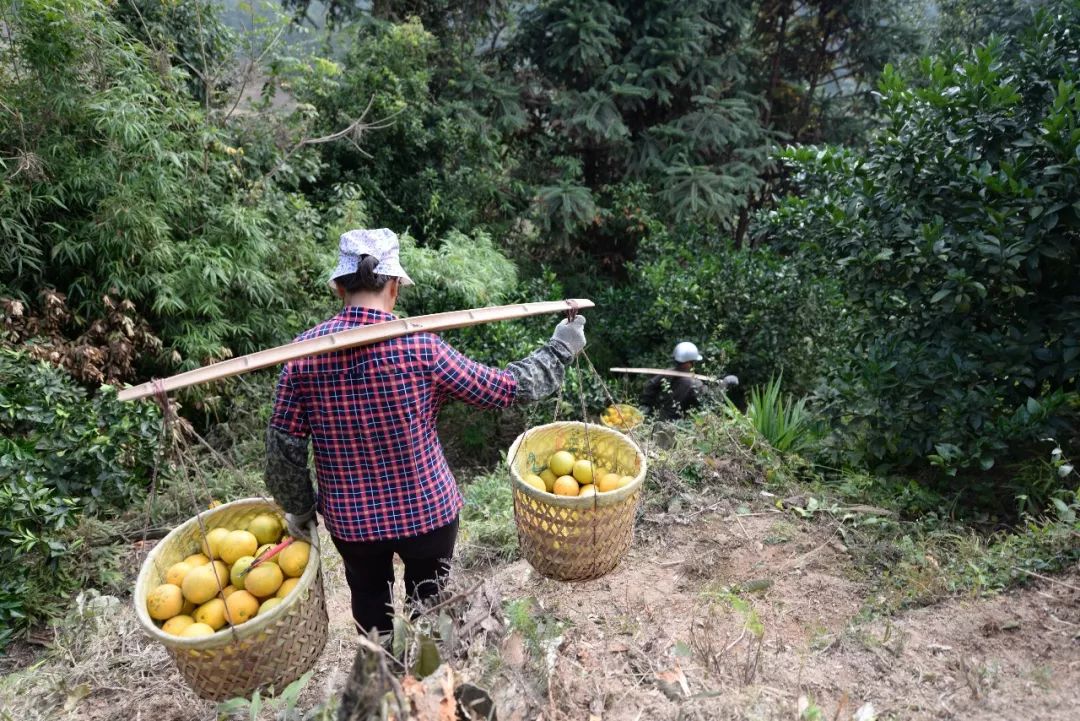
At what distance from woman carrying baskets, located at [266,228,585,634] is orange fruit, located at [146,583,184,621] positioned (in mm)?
389

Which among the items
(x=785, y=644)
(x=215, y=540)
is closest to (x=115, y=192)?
(x=215, y=540)

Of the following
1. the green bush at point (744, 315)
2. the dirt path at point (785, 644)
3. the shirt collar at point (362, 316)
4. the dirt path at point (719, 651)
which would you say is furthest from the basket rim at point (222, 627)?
the green bush at point (744, 315)

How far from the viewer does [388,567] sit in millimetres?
2461

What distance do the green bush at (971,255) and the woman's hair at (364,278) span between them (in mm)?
2512

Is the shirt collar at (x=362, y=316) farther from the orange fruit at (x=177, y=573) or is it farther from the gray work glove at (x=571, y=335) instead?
the orange fruit at (x=177, y=573)

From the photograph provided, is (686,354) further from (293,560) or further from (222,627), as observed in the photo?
(222,627)

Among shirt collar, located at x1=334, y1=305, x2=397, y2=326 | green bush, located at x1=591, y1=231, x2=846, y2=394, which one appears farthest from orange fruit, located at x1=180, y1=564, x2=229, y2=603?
green bush, located at x1=591, y1=231, x2=846, y2=394

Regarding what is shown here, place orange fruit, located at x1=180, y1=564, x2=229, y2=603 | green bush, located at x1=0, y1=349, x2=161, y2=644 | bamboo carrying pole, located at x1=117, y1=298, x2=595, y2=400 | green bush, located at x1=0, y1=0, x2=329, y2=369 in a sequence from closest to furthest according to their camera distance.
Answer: bamboo carrying pole, located at x1=117, y1=298, x2=595, y2=400, orange fruit, located at x1=180, y1=564, x2=229, y2=603, green bush, located at x1=0, y1=349, x2=161, y2=644, green bush, located at x1=0, y1=0, x2=329, y2=369

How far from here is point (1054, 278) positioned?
3.30 m

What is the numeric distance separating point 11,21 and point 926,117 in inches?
216

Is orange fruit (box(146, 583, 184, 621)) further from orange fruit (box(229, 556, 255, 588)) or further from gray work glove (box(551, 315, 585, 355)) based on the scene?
gray work glove (box(551, 315, 585, 355))

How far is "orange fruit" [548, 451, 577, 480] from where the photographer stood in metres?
2.73

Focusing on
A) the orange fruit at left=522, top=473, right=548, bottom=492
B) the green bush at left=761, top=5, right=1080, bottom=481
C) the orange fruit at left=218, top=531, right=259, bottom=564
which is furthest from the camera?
the green bush at left=761, top=5, right=1080, bottom=481

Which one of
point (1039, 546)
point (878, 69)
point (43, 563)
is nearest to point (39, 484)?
point (43, 563)
